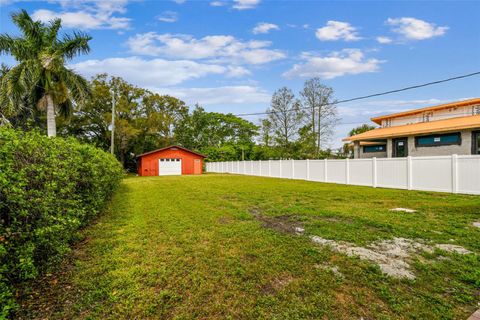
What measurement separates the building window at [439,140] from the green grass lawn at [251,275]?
12832 mm

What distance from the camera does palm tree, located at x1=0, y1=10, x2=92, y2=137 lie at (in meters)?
12.8

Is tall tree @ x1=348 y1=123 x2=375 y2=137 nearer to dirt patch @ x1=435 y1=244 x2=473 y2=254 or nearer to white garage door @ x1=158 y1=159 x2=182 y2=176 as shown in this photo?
white garage door @ x1=158 y1=159 x2=182 y2=176

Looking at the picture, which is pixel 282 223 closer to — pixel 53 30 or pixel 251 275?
pixel 251 275

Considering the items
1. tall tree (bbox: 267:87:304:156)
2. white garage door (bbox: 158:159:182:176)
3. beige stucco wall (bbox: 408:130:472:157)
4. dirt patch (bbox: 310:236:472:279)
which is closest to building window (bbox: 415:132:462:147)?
beige stucco wall (bbox: 408:130:472:157)

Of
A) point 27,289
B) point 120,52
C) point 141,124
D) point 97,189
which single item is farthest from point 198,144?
point 27,289

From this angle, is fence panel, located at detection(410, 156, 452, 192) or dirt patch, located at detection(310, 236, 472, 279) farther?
fence panel, located at detection(410, 156, 452, 192)

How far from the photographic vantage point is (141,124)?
29.9 meters

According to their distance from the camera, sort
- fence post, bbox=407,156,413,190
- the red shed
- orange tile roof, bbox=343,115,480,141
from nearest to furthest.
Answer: fence post, bbox=407,156,413,190
orange tile roof, bbox=343,115,480,141
the red shed

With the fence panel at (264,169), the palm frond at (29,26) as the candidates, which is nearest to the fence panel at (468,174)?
the fence panel at (264,169)

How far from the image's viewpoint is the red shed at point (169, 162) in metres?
26.7

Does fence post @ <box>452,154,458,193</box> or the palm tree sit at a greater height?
the palm tree

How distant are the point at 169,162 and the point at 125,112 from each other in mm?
8134

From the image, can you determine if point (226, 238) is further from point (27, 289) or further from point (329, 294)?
point (27, 289)

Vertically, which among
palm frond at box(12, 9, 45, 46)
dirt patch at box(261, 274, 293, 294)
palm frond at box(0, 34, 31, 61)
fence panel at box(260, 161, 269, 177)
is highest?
palm frond at box(12, 9, 45, 46)
